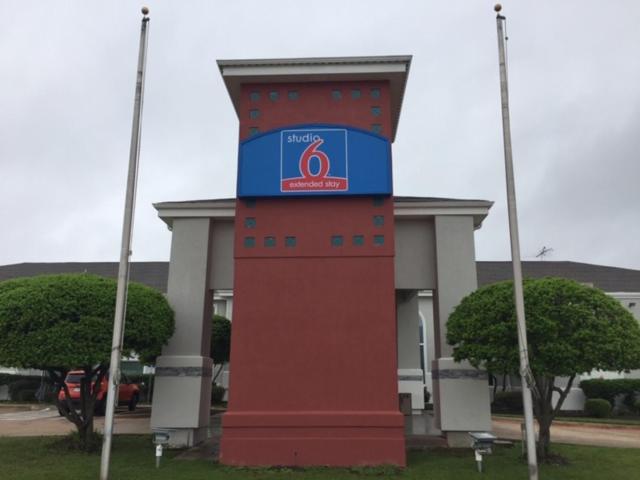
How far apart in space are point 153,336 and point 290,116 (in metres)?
6.59

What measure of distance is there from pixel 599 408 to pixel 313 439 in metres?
18.6

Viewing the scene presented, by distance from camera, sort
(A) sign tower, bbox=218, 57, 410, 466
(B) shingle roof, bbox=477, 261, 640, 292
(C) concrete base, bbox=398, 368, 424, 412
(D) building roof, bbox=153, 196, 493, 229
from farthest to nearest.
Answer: (B) shingle roof, bbox=477, 261, 640, 292 → (C) concrete base, bbox=398, 368, 424, 412 → (D) building roof, bbox=153, 196, 493, 229 → (A) sign tower, bbox=218, 57, 410, 466

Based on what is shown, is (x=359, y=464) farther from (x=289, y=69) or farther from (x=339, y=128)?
(x=289, y=69)

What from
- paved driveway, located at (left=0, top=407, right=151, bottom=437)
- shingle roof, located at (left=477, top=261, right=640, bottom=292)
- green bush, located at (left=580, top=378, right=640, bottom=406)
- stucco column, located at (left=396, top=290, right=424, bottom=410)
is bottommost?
paved driveway, located at (left=0, top=407, right=151, bottom=437)

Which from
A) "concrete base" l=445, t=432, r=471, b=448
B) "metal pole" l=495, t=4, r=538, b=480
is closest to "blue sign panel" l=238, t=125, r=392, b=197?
"metal pole" l=495, t=4, r=538, b=480

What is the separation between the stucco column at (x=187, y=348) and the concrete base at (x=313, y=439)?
114 inches

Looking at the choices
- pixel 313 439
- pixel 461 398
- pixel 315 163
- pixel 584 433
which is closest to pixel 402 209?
pixel 315 163

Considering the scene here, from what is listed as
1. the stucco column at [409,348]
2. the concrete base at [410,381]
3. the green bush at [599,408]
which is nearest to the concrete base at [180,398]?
the stucco column at [409,348]

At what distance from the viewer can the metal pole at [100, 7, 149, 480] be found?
34.8 feet

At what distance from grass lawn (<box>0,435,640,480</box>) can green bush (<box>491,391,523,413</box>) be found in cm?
1295

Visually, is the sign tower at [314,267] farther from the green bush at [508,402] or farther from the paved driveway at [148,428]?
the green bush at [508,402]

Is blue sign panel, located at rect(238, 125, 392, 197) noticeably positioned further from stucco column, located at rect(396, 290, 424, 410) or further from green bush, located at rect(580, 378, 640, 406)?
green bush, located at rect(580, 378, 640, 406)

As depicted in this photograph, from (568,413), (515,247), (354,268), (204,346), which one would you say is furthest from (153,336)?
(568,413)

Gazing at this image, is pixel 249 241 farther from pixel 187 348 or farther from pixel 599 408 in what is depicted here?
pixel 599 408
